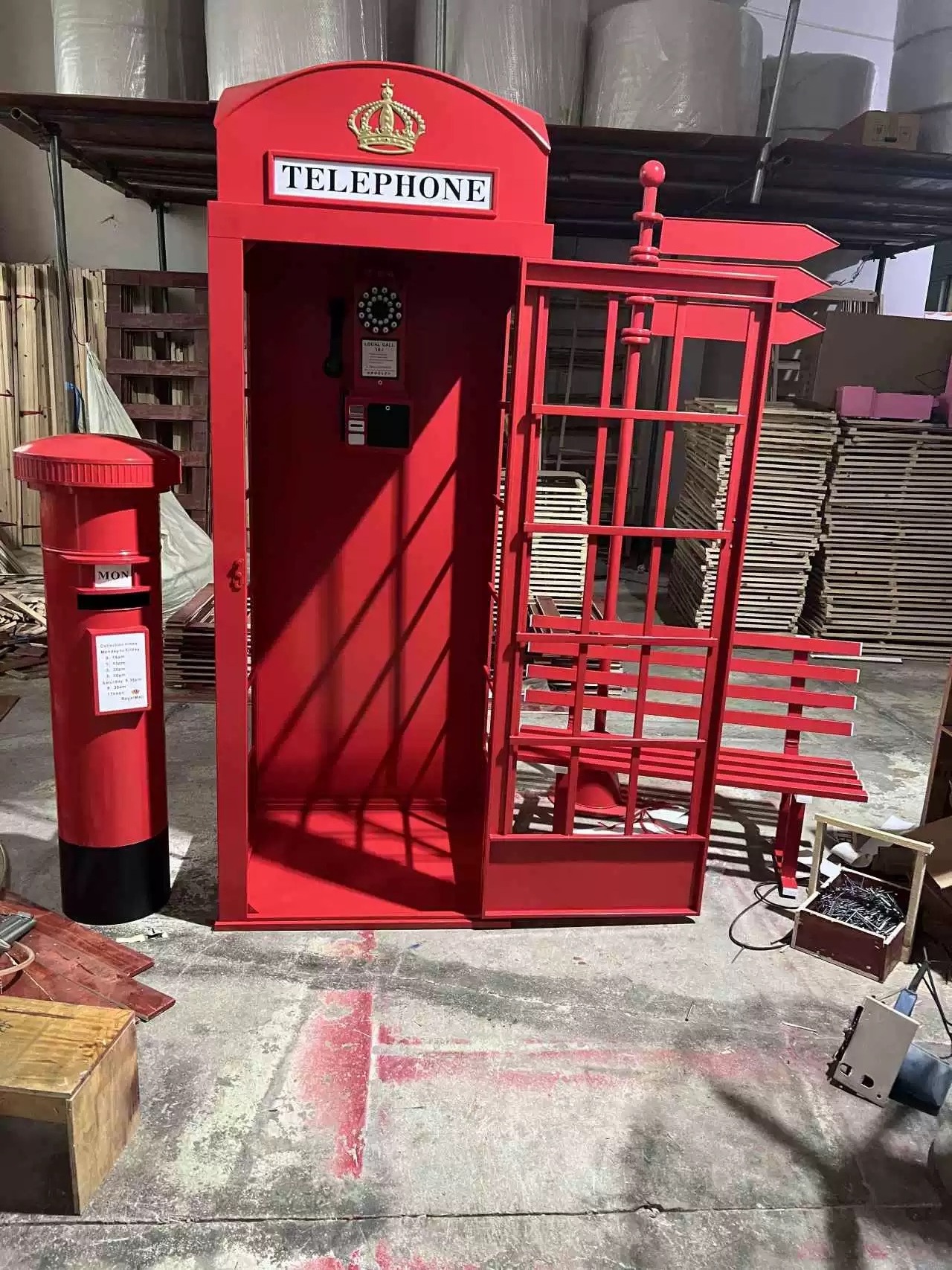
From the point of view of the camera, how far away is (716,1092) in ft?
9.42

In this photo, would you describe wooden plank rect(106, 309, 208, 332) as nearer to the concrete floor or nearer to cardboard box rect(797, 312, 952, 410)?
cardboard box rect(797, 312, 952, 410)

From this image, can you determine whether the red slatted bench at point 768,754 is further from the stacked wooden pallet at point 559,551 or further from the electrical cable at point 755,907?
the stacked wooden pallet at point 559,551

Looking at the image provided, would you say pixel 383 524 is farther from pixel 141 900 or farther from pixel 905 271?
pixel 905 271

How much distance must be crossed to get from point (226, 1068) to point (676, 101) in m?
7.70

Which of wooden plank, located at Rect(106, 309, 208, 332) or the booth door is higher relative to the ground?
wooden plank, located at Rect(106, 309, 208, 332)

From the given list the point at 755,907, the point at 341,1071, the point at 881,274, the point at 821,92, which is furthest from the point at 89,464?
the point at 881,274


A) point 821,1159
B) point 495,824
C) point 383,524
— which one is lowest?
point 821,1159

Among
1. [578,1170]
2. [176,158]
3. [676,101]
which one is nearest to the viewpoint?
[578,1170]

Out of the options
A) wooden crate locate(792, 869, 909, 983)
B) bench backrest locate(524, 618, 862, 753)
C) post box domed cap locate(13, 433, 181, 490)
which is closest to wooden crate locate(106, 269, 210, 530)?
post box domed cap locate(13, 433, 181, 490)

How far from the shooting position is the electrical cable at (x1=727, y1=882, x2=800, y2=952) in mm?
3695

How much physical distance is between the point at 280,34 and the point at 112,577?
5400 millimetres

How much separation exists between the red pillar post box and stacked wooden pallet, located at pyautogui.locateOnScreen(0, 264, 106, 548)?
682 cm

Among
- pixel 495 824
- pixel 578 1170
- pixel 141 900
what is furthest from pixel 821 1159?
pixel 141 900

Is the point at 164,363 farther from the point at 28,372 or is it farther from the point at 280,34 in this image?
the point at 280,34
